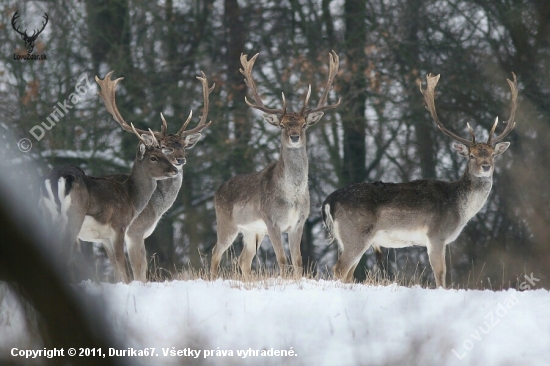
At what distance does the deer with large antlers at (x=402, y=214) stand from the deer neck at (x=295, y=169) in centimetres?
52

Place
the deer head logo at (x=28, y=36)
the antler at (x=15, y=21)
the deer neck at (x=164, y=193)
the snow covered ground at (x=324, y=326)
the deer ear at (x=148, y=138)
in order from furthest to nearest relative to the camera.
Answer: the deer head logo at (x=28, y=36), the antler at (x=15, y=21), the deer neck at (x=164, y=193), the deer ear at (x=148, y=138), the snow covered ground at (x=324, y=326)

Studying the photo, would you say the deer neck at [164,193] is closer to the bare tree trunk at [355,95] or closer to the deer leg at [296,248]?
the deer leg at [296,248]

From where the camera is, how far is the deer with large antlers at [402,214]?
9727 mm

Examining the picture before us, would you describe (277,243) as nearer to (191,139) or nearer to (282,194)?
(282,194)

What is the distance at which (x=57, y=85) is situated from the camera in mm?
16750

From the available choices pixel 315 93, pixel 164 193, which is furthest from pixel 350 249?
pixel 315 93

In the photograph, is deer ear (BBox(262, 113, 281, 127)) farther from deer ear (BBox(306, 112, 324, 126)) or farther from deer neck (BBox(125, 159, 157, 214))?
deer neck (BBox(125, 159, 157, 214))

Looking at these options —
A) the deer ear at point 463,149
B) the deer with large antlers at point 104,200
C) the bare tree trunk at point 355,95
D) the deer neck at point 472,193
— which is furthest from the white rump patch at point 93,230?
the bare tree trunk at point 355,95

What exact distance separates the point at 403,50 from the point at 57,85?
6.67 metres

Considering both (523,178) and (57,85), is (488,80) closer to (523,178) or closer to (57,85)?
(523,178)

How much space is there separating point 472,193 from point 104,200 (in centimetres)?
399

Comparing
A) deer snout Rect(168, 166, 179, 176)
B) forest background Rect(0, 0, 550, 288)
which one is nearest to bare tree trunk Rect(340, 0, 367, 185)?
forest background Rect(0, 0, 550, 288)

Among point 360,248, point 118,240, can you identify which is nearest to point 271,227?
point 360,248

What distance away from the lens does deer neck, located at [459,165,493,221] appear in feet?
32.8
